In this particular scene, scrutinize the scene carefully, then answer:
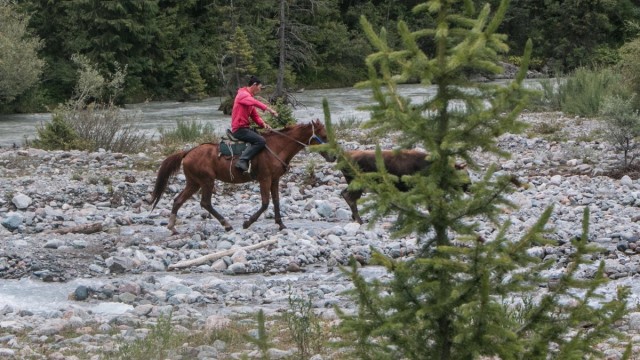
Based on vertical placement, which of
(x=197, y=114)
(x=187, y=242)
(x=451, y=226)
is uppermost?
(x=451, y=226)

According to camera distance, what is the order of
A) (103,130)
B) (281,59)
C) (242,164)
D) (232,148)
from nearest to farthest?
1. (242,164)
2. (232,148)
3. (103,130)
4. (281,59)

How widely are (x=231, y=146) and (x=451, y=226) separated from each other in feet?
36.0

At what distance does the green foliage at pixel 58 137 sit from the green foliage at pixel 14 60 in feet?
61.2

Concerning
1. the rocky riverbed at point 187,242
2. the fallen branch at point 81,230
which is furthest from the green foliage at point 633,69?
the fallen branch at point 81,230

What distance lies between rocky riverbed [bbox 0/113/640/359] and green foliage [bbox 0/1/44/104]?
21.2 meters

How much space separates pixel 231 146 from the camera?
51.6ft

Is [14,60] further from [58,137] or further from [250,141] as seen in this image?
[250,141]

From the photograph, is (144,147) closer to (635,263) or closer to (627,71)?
(627,71)

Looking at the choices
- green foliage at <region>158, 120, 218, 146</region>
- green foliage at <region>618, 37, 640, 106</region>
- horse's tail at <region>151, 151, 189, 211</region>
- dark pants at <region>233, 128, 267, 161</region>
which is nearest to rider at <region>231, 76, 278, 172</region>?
dark pants at <region>233, 128, 267, 161</region>

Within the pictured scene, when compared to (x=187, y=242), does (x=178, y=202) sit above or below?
above

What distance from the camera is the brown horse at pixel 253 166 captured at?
1560 cm

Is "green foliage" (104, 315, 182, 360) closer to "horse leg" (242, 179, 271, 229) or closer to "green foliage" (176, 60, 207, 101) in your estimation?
"horse leg" (242, 179, 271, 229)

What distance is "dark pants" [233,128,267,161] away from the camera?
15523 mm

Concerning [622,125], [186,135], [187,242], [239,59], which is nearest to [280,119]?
[186,135]
